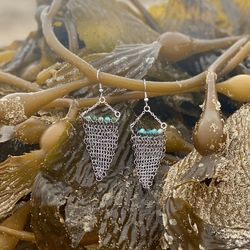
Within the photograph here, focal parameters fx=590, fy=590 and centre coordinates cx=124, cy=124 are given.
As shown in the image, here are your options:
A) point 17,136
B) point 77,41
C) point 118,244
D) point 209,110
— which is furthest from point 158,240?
point 77,41

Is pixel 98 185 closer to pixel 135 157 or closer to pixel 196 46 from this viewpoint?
pixel 135 157

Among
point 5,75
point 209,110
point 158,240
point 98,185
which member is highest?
point 5,75

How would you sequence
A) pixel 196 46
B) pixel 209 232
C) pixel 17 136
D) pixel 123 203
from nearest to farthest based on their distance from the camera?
pixel 209 232 < pixel 123 203 < pixel 17 136 < pixel 196 46

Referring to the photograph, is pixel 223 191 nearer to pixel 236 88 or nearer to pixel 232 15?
pixel 236 88

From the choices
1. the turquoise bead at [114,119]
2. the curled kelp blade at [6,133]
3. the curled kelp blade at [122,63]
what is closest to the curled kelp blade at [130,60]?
the curled kelp blade at [122,63]

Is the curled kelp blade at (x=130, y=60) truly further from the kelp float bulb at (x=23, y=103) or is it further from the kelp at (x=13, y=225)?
the kelp at (x=13, y=225)

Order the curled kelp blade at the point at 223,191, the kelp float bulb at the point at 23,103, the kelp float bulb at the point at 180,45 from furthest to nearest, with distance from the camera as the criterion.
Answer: the kelp float bulb at the point at 180,45 < the kelp float bulb at the point at 23,103 < the curled kelp blade at the point at 223,191

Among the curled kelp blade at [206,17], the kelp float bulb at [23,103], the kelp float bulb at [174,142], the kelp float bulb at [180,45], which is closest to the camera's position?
the kelp float bulb at [23,103]
